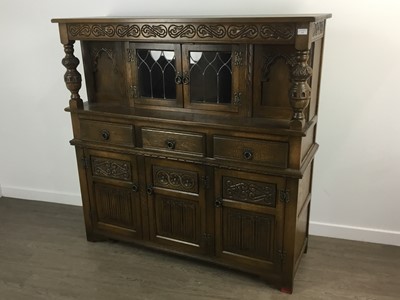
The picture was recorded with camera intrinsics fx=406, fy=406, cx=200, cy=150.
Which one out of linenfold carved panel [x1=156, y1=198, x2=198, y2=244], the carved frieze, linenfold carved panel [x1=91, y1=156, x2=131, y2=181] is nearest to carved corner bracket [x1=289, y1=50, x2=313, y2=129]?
the carved frieze

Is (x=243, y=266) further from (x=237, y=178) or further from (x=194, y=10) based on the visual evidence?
(x=194, y=10)

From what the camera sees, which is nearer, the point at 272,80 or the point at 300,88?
the point at 300,88

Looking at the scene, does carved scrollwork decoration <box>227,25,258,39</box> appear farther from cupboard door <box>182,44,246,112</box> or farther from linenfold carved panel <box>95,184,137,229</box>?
linenfold carved panel <box>95,184,137,229</box>

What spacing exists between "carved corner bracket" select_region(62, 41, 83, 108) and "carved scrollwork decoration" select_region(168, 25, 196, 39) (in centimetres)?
68

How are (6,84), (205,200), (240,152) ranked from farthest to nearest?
1. (6,84)
2. (205,200)
3. (240,152)

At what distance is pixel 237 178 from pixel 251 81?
53 cm

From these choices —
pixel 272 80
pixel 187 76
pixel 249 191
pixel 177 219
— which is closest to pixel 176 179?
pixel 177 219

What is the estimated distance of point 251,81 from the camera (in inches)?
85.1

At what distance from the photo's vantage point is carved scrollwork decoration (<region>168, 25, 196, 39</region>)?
2078 millimetres

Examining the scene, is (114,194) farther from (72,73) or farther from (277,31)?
(277,31)

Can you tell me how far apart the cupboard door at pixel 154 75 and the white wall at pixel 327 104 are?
17.3 inches

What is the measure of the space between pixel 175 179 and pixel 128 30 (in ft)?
2.89

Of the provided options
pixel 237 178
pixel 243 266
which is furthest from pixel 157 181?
pixel 243 266

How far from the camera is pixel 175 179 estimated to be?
2389 mm
